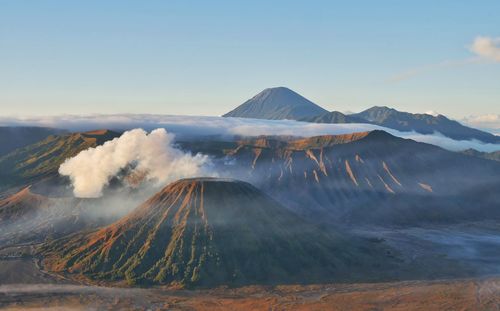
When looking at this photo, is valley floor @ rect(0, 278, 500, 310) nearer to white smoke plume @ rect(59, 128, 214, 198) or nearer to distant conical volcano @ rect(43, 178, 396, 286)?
distant conical volcano @ rect(43, 178, 396, 286)

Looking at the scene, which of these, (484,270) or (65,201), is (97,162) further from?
(484,270)

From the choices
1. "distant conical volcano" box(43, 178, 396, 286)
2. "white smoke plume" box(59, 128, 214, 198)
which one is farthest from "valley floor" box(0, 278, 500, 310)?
"white smoke plume" box(59, 128, 214, 198)

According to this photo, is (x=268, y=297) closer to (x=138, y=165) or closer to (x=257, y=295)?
(x=257, y=295)

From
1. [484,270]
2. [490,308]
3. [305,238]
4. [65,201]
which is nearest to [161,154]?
[65,201]

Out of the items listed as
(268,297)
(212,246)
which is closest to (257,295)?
(268,297)

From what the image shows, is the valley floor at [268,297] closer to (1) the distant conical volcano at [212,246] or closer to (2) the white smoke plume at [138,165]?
(1) the distant conical volcano at [212,246]

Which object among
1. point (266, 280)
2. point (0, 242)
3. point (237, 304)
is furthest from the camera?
point (0, 242)

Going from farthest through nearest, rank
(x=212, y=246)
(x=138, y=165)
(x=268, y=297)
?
(x=138, y=165)
(x=212, y=246)
(x=268, y=297)

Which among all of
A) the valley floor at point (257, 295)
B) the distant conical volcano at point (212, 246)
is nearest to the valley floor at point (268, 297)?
the valley floor at point (257, 295)
